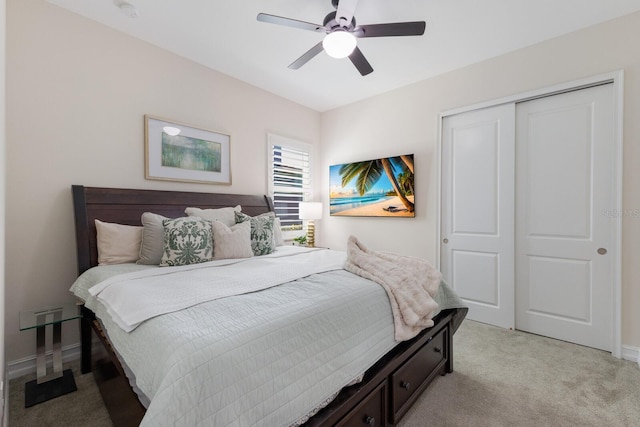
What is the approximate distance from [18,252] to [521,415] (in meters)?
3.52

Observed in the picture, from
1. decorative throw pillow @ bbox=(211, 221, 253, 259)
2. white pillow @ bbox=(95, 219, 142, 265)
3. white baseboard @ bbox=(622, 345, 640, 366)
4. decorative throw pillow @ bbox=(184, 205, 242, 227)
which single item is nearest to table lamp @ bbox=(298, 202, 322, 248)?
decorative throw pillow @ bbox=(184, 205, 242, 227)

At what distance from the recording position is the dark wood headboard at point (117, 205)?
7.31ft

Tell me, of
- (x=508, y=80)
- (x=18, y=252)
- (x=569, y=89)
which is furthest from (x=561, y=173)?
(x=18, y=252)

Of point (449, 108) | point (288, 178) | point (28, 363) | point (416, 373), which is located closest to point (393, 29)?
point (449, 108)

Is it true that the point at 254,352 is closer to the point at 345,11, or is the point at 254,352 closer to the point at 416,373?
the point at 416,373

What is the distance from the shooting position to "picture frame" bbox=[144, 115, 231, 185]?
275 centimetres

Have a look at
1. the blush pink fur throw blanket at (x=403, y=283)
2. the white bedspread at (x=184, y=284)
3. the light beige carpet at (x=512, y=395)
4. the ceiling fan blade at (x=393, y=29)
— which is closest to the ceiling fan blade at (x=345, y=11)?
the ceiling fan blade at (x=393, y=29)

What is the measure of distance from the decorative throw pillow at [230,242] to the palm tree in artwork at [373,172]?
1942mm

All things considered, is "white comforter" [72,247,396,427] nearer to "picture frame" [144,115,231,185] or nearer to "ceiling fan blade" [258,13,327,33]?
"picture frame" [144,115,231,185]

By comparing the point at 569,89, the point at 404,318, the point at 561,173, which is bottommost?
the point at 404,318

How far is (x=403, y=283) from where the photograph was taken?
5.62ft

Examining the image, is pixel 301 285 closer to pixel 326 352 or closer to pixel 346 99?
pixel 326 352

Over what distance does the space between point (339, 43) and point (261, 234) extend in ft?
5.66

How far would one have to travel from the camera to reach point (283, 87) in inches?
144
